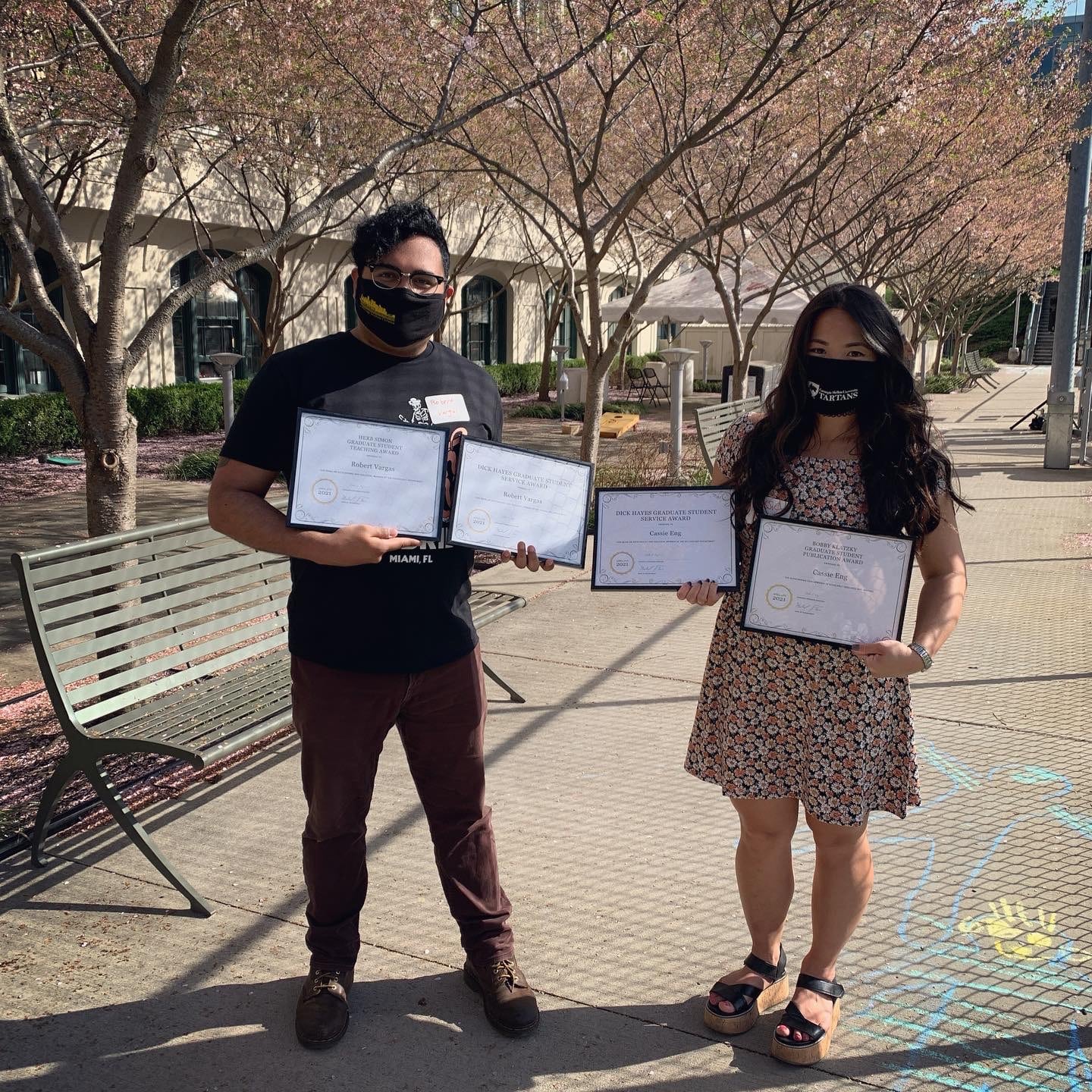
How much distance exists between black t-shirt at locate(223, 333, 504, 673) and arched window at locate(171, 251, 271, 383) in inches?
741

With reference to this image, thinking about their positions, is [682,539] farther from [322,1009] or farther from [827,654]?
[322,1009]

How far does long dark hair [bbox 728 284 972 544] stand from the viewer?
8.55ft

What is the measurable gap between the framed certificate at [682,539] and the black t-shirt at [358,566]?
42 cm

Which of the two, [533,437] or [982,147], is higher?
[982,147]

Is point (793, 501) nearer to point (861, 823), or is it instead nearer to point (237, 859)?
point (861, 823)

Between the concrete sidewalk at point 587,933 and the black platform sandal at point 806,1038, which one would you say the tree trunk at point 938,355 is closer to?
the concrete sidewalk at point 587,933

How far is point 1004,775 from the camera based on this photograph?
4426mm

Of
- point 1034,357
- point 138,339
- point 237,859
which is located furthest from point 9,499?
point 1034,357

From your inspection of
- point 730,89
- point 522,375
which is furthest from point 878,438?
point 522,375

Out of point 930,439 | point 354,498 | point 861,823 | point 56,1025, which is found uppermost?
point 930,439

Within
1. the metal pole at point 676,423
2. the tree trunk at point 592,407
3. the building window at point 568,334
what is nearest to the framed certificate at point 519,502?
the tree trunk at point 592,407

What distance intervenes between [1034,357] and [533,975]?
63.4 meters

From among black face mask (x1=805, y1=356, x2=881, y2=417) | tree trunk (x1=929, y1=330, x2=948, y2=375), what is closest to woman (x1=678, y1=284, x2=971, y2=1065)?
black face mask (x1=805, y1=356, x2=881, y2=417)

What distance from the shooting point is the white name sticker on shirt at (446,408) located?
108 inches
